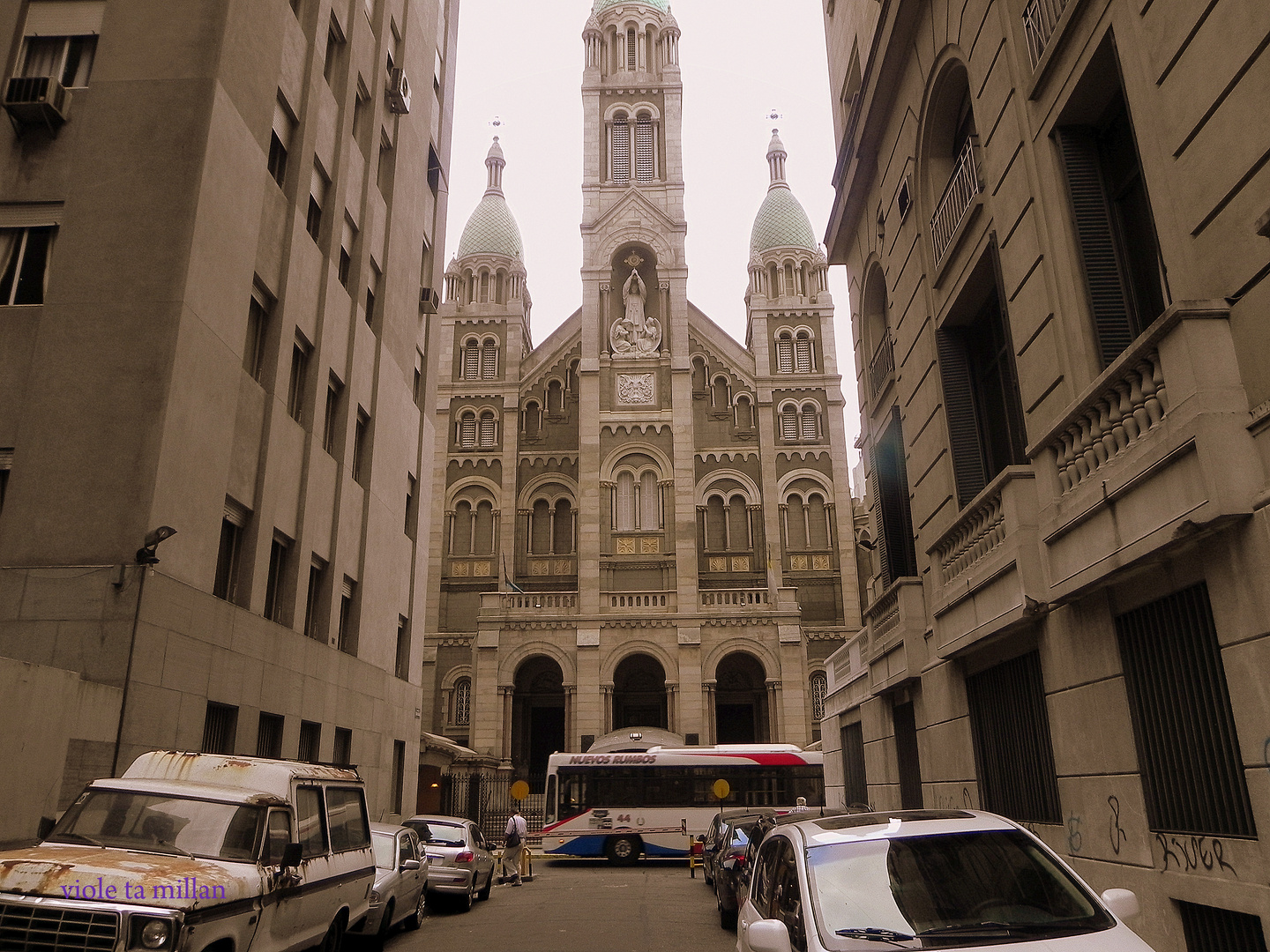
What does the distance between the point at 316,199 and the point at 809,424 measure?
30.1 metres

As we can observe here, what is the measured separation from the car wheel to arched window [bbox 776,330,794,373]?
118 feet

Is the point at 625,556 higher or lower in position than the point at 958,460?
higher

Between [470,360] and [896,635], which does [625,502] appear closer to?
[470,360]

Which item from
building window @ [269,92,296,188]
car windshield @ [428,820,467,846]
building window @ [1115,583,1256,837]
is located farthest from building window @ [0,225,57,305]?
building window @ [1115,583,1256,837]

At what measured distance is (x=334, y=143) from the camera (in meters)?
18.9

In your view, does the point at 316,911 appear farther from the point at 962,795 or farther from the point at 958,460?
the point at 958,460

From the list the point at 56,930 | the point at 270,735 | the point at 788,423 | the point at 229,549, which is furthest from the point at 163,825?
the point at 788,423

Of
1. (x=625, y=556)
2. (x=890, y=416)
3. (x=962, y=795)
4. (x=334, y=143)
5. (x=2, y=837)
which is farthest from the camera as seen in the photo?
(x=625, y=556)

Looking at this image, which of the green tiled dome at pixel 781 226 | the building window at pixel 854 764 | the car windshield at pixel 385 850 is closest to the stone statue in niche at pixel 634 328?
the green tiled dome at pixel 781 226

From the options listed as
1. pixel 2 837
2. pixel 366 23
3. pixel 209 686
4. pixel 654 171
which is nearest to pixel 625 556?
pixel 654 171

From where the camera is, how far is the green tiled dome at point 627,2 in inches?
1965

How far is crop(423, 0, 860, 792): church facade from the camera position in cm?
3900

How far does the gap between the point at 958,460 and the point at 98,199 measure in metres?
12.0

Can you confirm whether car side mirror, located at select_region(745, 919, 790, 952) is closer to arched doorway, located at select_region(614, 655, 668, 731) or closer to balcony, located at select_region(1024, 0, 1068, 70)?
balcony, located at select_region(1024, 0, 1068, 70)
